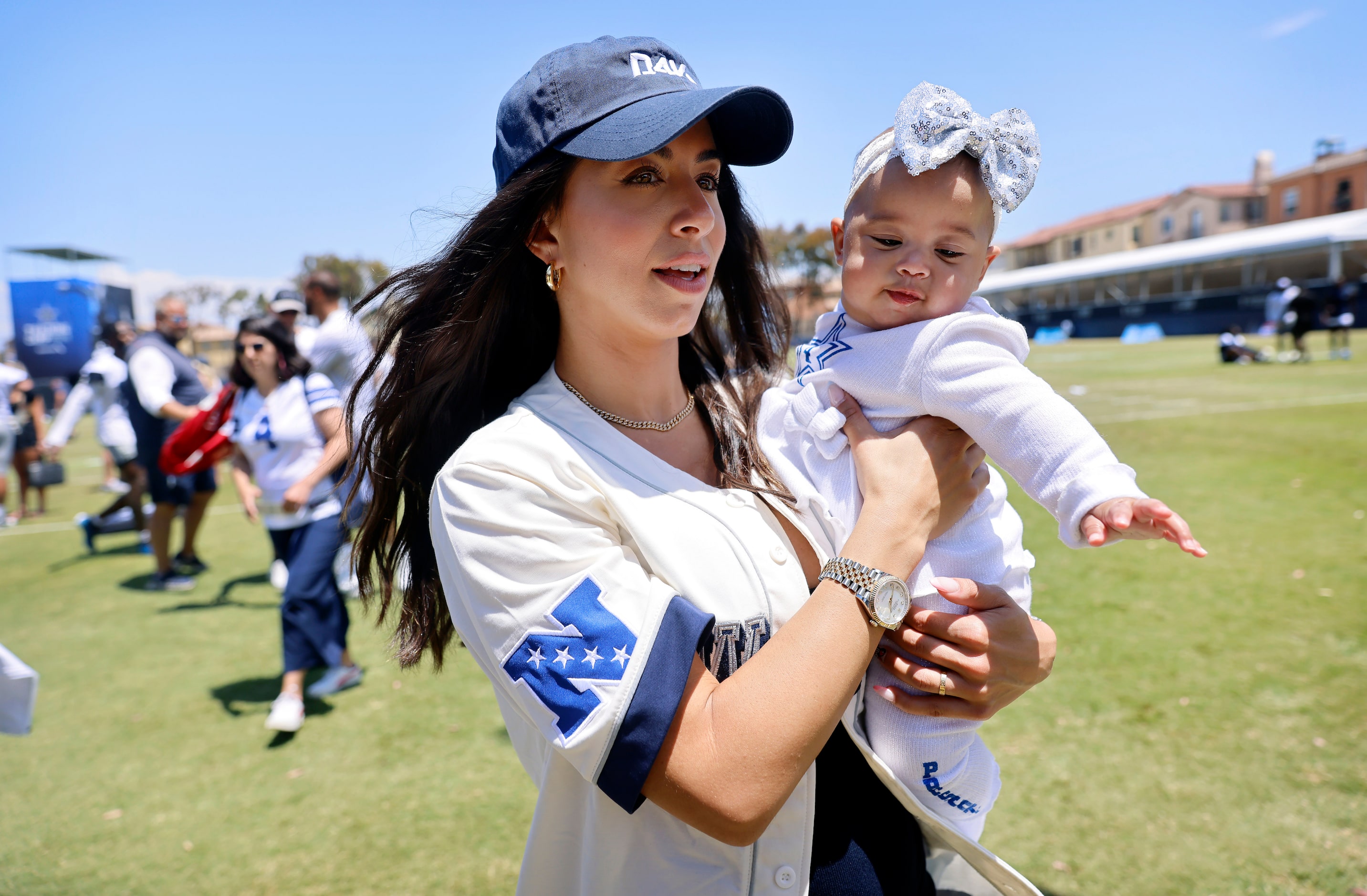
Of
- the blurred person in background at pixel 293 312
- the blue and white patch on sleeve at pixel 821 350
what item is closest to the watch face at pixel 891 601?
the blue and white patch on sleeve at pixel 821 350

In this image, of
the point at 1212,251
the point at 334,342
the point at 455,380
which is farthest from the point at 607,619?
the point at 1212,251

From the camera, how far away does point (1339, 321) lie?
18.6m

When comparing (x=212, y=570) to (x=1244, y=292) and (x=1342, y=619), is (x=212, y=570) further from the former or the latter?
(x=1244, y=292)

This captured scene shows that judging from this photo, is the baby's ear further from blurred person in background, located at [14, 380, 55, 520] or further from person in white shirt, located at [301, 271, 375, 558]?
blurred person in background, located at [14, 380, 55, 520]

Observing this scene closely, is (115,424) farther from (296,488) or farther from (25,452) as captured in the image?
(296,488)

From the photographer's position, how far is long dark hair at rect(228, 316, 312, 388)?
488 cm

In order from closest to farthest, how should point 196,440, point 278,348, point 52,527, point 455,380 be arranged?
point 455,380
point 278,348
point 196,440
point 52,527

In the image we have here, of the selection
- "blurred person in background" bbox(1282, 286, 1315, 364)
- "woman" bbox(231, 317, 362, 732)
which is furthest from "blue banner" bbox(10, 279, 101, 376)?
"blurred person in background" bbox(1282, 286, 1315, 364)

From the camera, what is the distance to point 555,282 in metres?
1.75

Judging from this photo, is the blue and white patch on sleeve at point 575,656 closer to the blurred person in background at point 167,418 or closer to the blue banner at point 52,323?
the blurred person in background at point 167,418

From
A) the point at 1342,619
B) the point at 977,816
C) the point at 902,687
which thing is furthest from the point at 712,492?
the point at 1342,619

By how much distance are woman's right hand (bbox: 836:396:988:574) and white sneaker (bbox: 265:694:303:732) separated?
3754 mm

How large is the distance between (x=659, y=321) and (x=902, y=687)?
0.79 m

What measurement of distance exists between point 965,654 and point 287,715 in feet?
12.8
